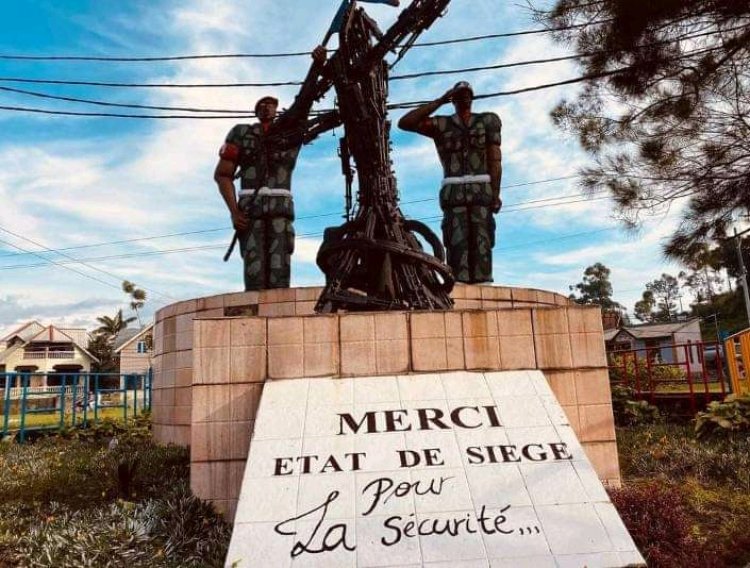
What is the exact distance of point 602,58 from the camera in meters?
5.97

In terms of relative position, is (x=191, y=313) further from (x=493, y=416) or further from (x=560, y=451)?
(x=560, y=451)

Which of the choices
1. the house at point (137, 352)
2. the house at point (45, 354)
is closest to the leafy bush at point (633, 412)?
the house at point (137, 352)

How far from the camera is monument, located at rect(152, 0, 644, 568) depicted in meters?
3.20

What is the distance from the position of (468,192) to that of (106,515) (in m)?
6.58

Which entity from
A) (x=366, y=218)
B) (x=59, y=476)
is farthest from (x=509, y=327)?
(x=59, y=476)

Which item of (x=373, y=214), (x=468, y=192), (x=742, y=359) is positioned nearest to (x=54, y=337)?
(x=468, y=192)

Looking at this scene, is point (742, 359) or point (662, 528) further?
point (742, 359)

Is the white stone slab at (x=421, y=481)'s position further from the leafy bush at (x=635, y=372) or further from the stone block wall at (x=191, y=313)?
the leafy bush at (x=635, y=372)

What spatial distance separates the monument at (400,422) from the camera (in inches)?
126

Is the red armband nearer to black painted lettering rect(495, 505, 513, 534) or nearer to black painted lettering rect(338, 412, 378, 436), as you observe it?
black painted lettering rect(338, 412, 378, 436)

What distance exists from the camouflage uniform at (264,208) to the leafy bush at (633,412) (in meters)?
5.23

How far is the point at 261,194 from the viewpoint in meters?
8.81

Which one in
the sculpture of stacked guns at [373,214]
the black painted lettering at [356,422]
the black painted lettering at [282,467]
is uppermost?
the sculpture of stacked guns at [373,214]

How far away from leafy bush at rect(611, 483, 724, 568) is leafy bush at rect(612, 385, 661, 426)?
13.8 ft
